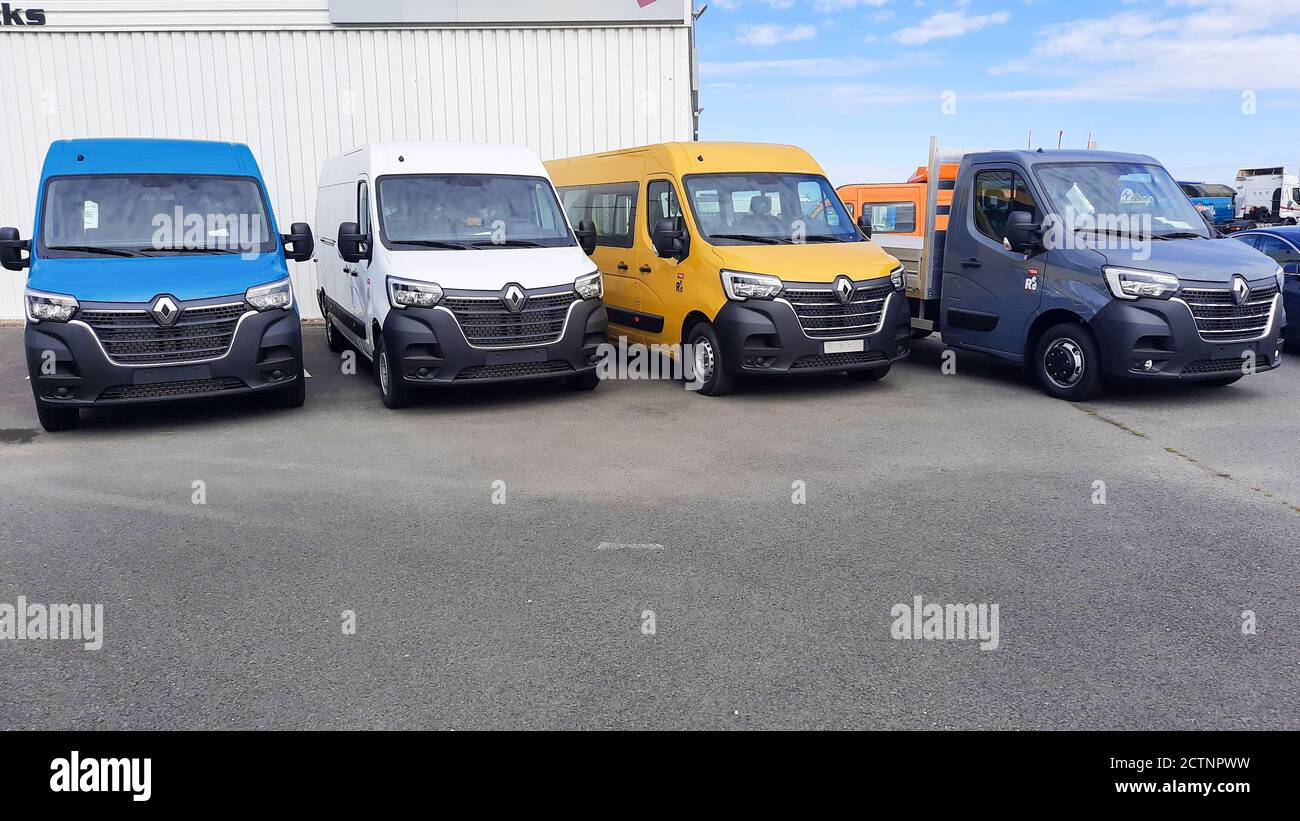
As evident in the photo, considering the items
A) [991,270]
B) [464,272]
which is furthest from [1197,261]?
[464,272]

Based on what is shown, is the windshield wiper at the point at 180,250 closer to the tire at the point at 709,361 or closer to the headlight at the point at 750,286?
the tire at the point at 709,361

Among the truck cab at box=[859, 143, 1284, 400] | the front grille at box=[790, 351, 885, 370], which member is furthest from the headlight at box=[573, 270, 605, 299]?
the truck cab at box=[859, 143, 1284, 400]

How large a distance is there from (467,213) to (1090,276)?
18.9 feet

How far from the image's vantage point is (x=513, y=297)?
29.4 feet

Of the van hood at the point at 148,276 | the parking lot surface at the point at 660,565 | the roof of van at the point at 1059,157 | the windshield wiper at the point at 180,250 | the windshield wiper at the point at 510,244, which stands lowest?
the parking lot surface at the point at 660,565

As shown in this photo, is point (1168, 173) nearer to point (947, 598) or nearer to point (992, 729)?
point (947, 598)

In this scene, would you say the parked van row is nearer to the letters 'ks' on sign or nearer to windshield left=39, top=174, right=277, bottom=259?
windshield left=39, top=174, right=277, bottom=259

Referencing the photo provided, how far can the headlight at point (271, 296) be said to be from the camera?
8695 millimetres

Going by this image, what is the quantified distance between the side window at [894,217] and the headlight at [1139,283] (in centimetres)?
714

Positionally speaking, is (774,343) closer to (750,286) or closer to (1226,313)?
(750,286)

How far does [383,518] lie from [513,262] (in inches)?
147

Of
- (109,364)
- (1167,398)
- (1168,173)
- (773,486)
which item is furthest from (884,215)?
(109,364)

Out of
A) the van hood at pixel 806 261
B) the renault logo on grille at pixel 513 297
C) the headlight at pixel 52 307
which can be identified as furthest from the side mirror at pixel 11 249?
the van hood at pixel 806 261

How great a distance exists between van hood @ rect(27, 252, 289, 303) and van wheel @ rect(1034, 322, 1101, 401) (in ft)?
23.2
